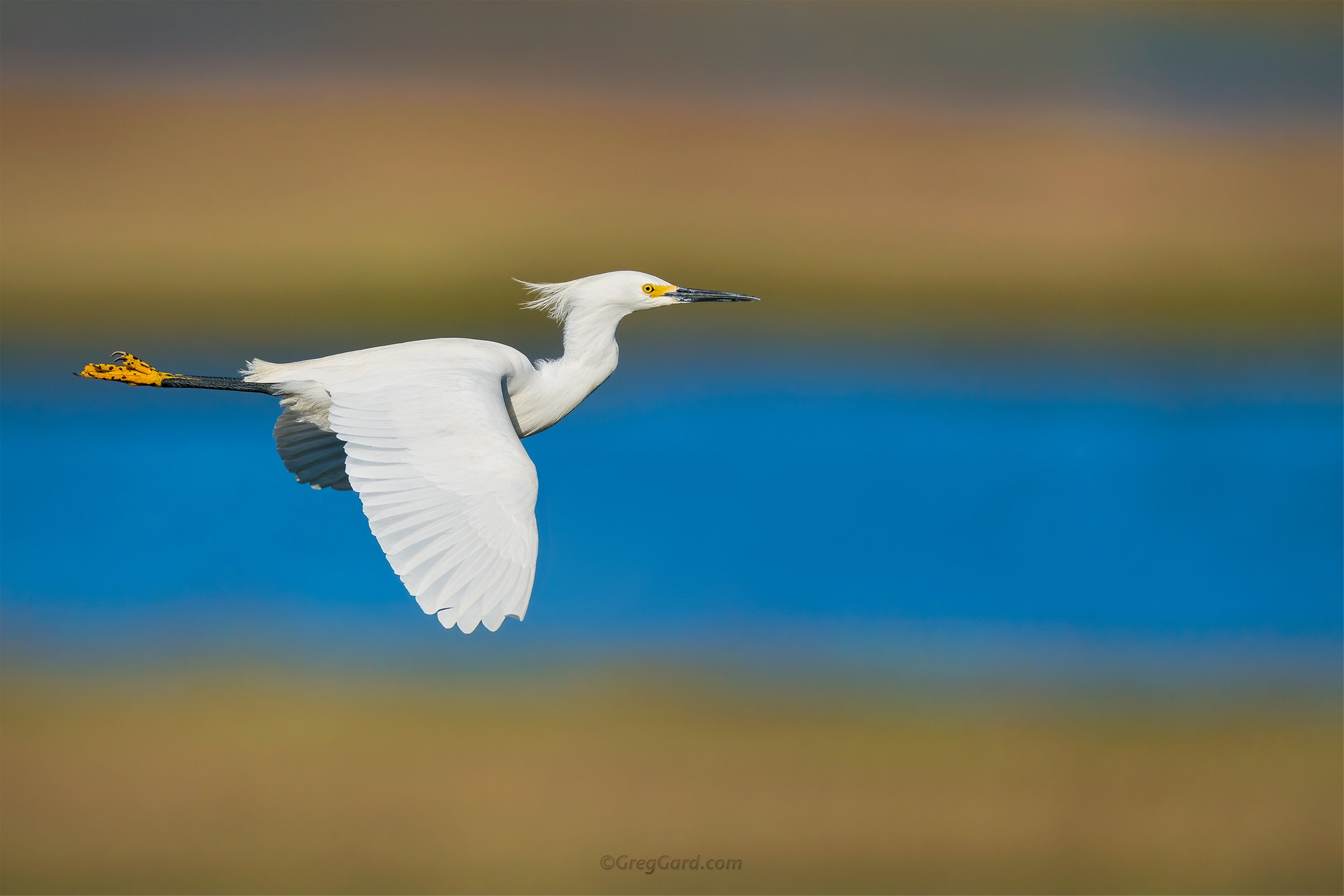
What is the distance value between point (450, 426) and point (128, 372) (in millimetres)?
1163

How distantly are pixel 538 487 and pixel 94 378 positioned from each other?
1439 millimetres

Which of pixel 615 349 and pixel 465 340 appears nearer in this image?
pixel 465 340

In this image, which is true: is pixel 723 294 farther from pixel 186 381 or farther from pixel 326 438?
pixel 186 381

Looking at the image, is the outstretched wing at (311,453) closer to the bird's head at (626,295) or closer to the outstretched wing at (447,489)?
the outstretched wing at (447,489)

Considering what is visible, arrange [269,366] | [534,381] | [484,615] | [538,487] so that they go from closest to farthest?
[484,615]
[538,487]
[269,366]
[534,381]

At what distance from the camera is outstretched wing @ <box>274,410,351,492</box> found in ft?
9.02

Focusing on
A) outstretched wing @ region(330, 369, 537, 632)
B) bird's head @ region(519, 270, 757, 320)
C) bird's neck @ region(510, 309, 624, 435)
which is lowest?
outstretched wing @ region(330, 369, 537, 632)

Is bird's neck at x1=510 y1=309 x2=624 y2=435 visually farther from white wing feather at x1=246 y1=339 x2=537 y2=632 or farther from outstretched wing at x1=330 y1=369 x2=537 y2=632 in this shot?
outstretched wing at x1=330 y1=369 x2=537 y2=632

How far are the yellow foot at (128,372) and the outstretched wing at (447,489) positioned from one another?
77 cm

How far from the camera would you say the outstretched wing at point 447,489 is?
1897mm

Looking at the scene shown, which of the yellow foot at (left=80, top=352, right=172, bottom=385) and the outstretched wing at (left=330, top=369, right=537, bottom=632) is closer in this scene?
the outstretched wing at (left=330, top=369, right=537, bottom=632)

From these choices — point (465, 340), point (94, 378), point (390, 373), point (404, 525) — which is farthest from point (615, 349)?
point (94, 378)

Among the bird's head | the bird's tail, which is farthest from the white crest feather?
the bird's tail

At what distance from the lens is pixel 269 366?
8.59ft
